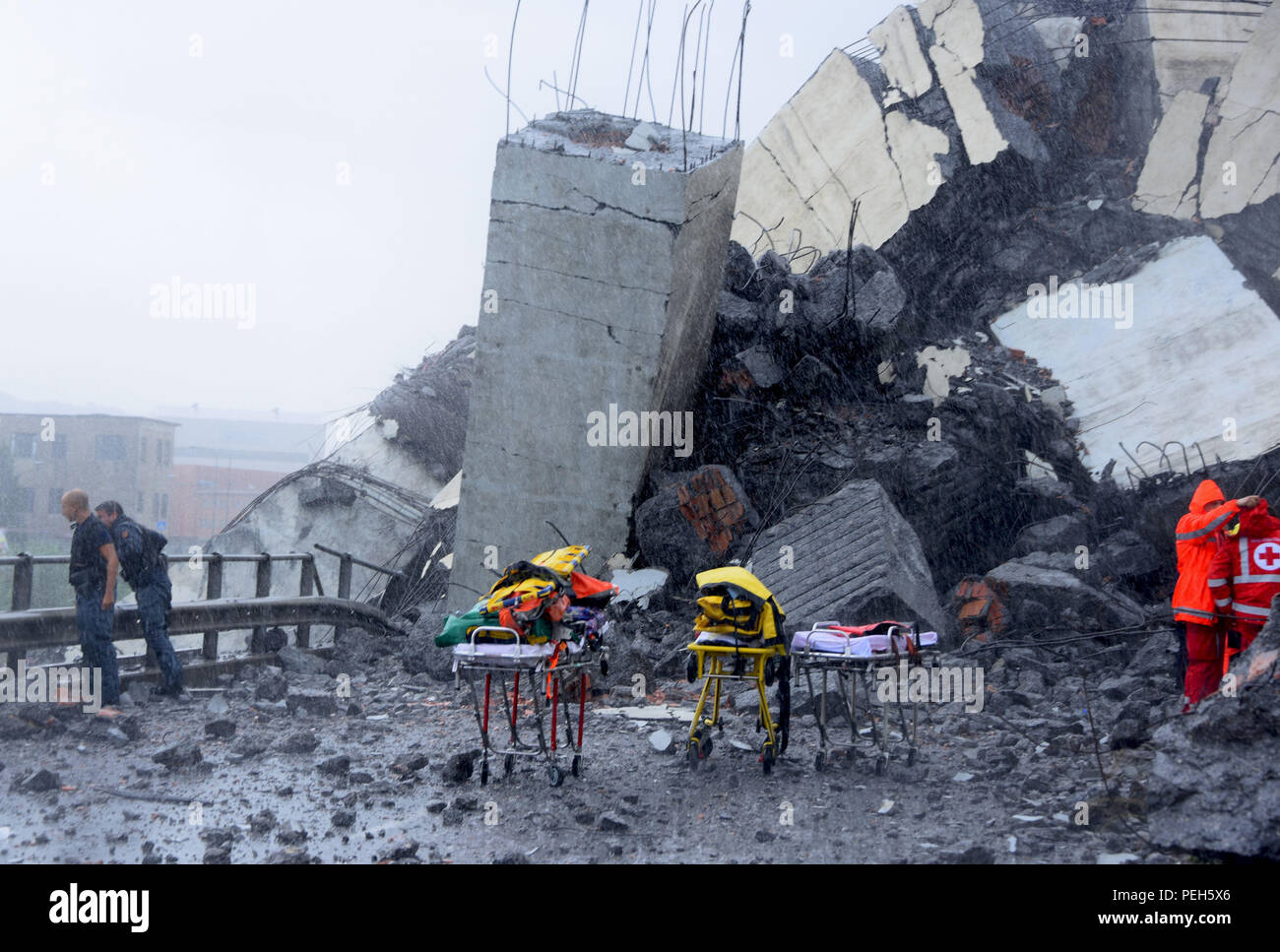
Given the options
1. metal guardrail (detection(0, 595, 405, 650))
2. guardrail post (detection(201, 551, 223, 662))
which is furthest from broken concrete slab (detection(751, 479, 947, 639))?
guardrail post (detection(201, 551, 223, 662))

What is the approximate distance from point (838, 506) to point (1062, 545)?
218 cm

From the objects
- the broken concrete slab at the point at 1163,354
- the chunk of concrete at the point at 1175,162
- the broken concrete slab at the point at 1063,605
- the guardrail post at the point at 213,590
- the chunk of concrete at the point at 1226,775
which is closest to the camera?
the chunk of concrete at the point at 1226,775

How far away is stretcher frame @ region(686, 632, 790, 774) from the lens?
5.55 meters

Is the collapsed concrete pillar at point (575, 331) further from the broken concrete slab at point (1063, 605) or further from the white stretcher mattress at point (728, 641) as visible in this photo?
the white stretcher mattress at point (728, 641)

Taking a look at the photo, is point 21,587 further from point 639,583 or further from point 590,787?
point 639,583

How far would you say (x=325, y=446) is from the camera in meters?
16.0

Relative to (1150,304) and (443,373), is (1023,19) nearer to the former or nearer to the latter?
(1150,304)

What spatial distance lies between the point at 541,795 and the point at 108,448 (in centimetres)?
4112

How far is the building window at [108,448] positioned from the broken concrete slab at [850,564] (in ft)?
126

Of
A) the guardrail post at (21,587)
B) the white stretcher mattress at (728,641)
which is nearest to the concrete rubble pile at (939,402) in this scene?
the white stretcher mattress at (728,641)

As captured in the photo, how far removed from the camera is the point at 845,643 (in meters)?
5.54

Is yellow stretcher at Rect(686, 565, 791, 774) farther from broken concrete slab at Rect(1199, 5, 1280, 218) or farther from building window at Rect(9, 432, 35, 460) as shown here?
building window at Rect(9, 432, 35, 460)

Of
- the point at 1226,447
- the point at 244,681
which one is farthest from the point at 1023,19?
the point at 244,681

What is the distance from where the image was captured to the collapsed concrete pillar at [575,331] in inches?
364
